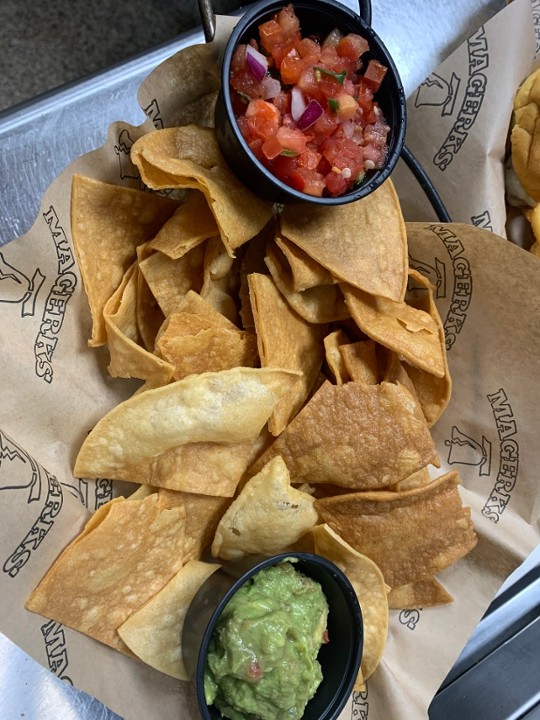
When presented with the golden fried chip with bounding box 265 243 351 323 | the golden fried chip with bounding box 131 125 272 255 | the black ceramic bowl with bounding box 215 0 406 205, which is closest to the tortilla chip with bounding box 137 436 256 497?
the golden fried chip with bounding box 265 243 351 323

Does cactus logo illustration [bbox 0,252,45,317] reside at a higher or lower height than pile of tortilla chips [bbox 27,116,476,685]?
higher

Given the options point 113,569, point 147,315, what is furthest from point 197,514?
point 147,315

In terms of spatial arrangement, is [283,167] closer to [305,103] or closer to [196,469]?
[305,103]

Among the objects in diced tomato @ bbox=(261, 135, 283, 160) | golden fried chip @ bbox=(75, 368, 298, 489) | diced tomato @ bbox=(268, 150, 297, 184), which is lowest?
golden fried chip @ bbox=(75, 368, 298, 489)

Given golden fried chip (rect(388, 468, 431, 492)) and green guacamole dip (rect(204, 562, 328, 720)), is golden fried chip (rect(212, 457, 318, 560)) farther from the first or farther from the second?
golden fried chip (rect(388, 468, 431, 492))

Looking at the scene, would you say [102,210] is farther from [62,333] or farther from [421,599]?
[421,599]

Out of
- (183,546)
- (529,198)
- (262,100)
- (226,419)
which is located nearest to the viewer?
(262,100)

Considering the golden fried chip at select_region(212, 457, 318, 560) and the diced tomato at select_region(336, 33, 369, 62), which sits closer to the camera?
the diced tomato at select_region(336, 33, 369, 62)

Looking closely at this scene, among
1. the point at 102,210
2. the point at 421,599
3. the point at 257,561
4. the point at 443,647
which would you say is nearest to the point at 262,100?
the point at 102,210
